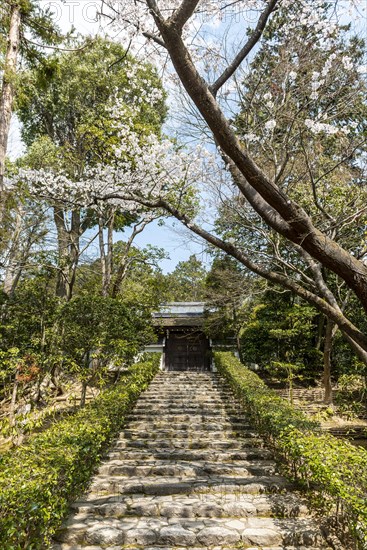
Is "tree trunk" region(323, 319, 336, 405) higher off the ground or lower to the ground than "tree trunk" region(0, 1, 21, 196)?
lower

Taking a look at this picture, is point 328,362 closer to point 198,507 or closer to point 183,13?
point 198,507

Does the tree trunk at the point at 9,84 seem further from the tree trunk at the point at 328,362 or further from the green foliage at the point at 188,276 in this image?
the green foliage at the point at 188,276

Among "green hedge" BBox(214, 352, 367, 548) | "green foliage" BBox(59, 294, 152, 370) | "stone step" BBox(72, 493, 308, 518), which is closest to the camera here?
"green hedge" BBox(214, 352, 367, 548)

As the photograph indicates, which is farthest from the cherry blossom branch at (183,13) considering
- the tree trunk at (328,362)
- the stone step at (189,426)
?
the tree trunk at (328,362)

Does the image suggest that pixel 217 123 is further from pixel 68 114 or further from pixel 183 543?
pixel 68 114

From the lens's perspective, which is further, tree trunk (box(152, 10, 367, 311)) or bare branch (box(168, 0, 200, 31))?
tree trunk (box(152, 10, 367, 311))

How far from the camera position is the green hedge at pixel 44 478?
3207mm

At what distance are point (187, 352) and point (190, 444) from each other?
1470 centimetres

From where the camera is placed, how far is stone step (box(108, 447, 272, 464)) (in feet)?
22.4

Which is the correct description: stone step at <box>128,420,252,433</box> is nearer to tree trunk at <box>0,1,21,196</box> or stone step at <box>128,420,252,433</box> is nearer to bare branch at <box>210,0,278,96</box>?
tree trunk at <box>0,1,21,196</box>

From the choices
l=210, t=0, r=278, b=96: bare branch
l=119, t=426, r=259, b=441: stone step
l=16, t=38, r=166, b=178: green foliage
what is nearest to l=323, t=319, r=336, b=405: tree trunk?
l=119, t=426, r=259, b=441: stone step

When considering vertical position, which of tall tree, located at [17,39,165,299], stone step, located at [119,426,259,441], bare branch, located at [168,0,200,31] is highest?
tall tree, located at [17,39,165,299]

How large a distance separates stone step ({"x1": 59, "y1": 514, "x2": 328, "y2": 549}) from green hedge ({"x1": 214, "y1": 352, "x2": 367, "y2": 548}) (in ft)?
1.61

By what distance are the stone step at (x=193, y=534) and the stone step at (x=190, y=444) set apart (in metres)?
2.86
